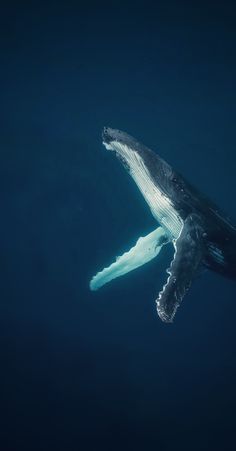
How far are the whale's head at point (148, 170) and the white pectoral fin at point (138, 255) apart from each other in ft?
4.89

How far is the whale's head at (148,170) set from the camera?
6.46m

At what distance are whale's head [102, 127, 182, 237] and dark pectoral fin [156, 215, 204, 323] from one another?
524 mm

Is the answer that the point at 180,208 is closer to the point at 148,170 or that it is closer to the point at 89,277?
the point at 148,170

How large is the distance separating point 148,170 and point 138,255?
2793 mm

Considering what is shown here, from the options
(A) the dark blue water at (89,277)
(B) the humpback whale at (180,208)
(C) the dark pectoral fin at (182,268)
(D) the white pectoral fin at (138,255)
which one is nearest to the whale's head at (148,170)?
(B) the humpback whale at (180,208)

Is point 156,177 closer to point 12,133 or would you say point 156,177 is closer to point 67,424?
point 67,424

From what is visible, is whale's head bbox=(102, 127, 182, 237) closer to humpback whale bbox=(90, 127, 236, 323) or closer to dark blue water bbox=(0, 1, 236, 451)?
humpback whale bbox=(90, 127, 236, 323)

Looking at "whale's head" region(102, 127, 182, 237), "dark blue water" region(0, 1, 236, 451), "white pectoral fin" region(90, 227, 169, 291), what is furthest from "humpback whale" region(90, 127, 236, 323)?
"dark blue water" region(0, 1, 236, 451)

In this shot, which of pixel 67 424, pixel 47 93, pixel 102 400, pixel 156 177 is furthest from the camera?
pixel 47 93

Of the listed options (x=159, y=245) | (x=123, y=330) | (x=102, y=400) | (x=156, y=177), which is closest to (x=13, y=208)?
(x=123, y=330)

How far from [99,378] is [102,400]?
41.1 inches

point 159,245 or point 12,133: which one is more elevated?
point 12,133

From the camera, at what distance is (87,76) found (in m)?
25.9

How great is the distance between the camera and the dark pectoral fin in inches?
199
